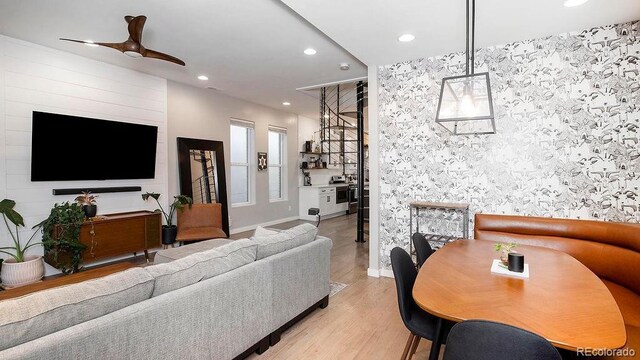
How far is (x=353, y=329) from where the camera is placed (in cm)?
253

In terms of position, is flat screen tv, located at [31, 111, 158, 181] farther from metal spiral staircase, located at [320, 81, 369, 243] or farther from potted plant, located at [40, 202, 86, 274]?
metal spiral staircase, located at [320, 81, 369, 243]

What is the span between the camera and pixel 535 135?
3012mm

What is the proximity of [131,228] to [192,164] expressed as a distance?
1622 millimetres

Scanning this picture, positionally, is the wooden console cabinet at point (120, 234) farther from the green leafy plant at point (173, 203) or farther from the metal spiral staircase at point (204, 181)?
the metal spiral staircase at point (204, 181)

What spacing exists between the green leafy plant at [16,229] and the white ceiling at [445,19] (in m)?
3.56

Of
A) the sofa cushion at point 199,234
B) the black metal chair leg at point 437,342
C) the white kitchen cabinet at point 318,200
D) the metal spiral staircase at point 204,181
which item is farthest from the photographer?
the white kitchen cabinet at point 318,200

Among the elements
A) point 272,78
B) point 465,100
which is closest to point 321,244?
point 465,100

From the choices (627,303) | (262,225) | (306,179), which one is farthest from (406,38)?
(306,179)

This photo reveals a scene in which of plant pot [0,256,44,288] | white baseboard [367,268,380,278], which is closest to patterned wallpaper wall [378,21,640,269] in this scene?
white baseboard [367,268,380,278]

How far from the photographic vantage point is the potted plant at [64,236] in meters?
3.42

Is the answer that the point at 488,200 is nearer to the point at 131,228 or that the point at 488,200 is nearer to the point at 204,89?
the point at 131,228

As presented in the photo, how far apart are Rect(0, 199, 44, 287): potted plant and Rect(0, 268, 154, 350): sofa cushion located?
2.72 metres

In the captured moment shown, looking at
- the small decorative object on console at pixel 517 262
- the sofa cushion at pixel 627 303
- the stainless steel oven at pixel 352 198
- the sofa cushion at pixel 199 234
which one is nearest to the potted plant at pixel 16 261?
the sofa cushion at pixel 199 234

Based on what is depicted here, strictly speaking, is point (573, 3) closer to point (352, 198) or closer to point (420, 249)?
point (420, 249)
